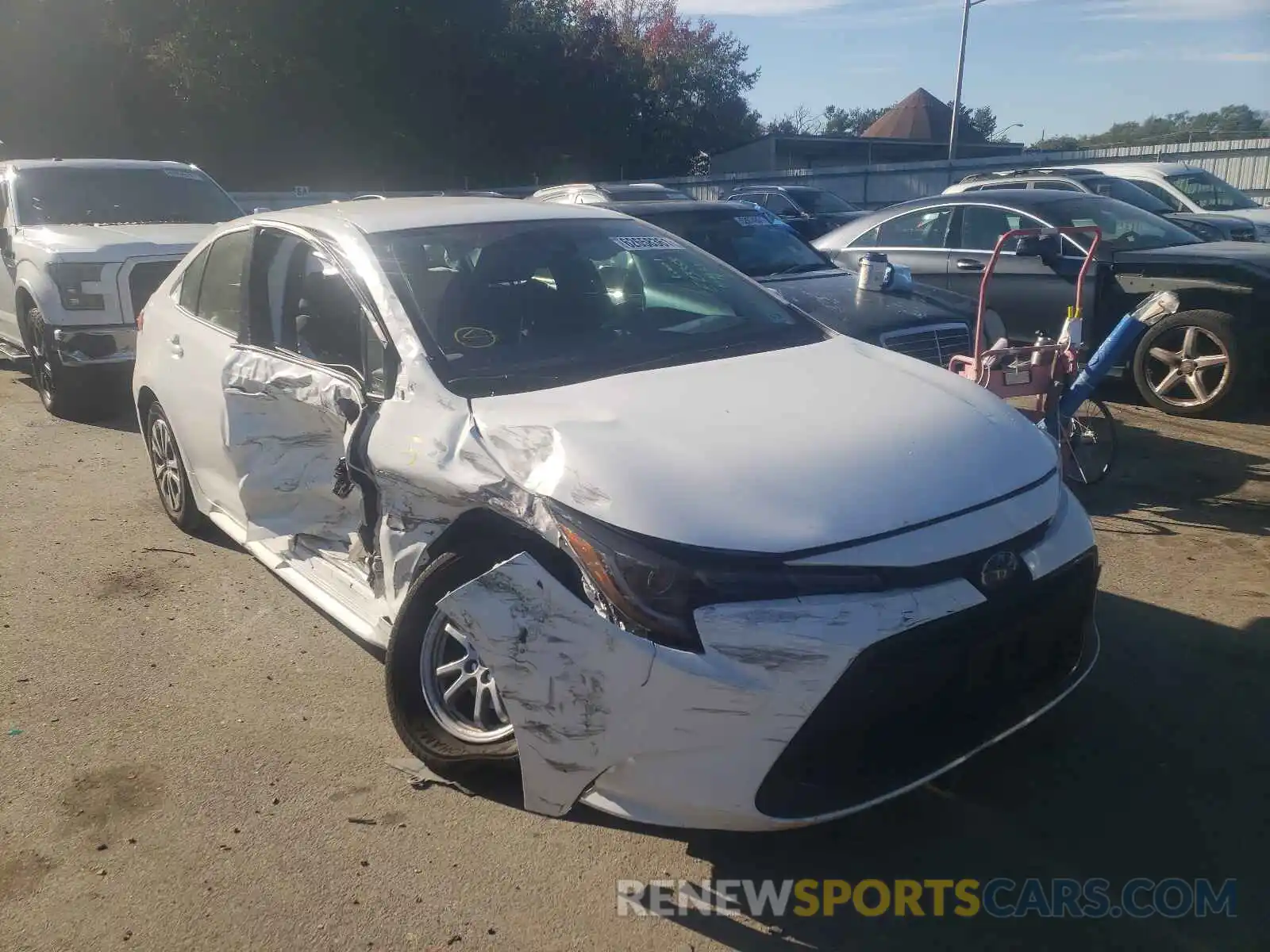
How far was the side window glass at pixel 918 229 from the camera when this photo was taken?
8.76m

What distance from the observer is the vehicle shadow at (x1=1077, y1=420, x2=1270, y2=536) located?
542 cm

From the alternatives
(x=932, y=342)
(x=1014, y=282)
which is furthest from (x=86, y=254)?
(x=1014, y=282)

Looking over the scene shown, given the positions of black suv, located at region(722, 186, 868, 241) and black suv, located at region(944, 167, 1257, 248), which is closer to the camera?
black suv, located at region(944, 167, 1257, 248)

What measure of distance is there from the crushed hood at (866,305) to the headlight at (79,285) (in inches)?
193

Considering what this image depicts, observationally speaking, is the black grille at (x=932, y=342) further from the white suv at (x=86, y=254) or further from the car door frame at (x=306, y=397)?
the white suv at (x=86, y=254)

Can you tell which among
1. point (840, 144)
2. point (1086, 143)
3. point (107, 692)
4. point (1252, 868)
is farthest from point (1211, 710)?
point (1086, 143)

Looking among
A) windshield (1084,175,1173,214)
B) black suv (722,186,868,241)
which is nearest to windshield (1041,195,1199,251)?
windshield (1084,175,1173,214)

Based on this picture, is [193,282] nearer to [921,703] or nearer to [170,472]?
[170,472]

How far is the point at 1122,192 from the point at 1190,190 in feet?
7.45

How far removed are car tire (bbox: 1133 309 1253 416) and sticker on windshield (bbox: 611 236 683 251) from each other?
14.8 feet

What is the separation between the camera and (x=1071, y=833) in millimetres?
2955

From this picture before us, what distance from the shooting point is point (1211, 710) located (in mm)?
3553

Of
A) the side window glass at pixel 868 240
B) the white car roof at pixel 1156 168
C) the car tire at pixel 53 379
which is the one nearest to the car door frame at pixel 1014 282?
the side window glass at pixel 868 240

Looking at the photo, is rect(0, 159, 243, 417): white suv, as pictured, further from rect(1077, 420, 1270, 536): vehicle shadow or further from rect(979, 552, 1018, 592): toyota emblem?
rect(979, 552, 1018, 592): toyota emblem
